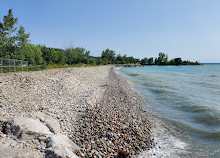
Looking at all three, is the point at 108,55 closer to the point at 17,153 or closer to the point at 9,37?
the point at 9,37

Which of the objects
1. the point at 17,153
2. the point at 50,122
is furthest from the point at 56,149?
the point at 50,122

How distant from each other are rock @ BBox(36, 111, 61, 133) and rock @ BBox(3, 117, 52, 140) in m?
0.58

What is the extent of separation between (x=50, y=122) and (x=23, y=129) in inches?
57.0

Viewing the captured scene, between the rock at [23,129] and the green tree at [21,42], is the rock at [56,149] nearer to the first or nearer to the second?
the rock at [23,129]

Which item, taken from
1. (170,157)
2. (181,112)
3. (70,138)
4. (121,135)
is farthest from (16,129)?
(181,112)

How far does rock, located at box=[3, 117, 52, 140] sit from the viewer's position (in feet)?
16.6

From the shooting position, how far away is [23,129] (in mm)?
5191

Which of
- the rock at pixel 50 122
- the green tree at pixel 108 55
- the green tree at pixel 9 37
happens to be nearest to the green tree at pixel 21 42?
the green tree at pixel 9 37

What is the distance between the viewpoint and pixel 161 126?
28.7 feet

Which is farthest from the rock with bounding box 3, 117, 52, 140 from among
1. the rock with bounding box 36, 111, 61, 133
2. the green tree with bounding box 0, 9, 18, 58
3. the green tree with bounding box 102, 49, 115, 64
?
the green tree with bounding box 102, 49, 115, 64

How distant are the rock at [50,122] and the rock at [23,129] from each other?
58 centimetres

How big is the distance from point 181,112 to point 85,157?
9683 millimetres

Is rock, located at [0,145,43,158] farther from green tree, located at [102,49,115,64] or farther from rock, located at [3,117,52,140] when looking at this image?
green tree, located at [102,49,115,64]

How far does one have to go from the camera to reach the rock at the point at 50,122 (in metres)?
6.16
